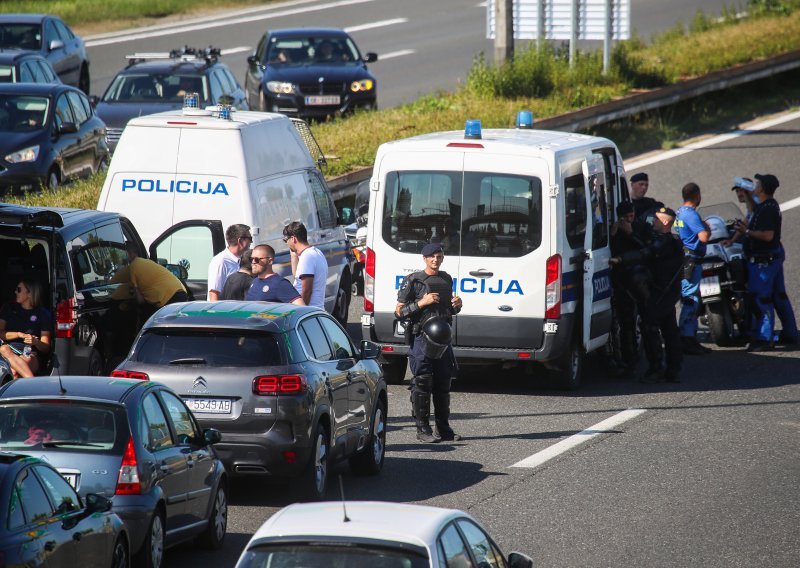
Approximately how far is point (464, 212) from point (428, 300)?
2.26 meters

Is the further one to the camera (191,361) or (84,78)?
(84,78)

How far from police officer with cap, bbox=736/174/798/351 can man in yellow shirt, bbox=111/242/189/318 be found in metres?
7.33

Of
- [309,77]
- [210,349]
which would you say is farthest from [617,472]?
[309,77]

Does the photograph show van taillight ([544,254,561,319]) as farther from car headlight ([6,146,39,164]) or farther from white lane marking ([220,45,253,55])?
white lane marking ([220,45,253,55])

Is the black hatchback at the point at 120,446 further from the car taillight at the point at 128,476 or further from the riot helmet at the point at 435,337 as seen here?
the riot helmet at the point at 435,337

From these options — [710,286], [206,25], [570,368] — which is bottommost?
[570,368]

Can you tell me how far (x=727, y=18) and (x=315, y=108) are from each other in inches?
566

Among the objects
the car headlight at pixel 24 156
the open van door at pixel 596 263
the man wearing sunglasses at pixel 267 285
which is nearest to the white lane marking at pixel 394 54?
the car headlight at pixel 24 156

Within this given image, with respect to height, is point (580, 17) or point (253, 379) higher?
point (580, 17)

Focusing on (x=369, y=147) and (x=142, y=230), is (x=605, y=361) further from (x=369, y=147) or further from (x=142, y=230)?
(x=369, y=147)

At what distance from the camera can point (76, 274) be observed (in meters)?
13.8

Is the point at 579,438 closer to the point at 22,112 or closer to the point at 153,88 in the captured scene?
the point at 22,112

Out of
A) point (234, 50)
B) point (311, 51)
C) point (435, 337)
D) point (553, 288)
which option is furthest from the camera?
point (234, 50)

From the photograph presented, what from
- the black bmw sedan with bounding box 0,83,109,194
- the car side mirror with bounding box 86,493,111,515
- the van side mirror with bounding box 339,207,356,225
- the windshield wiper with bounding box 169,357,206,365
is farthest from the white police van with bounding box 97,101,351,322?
the car side mirror with bounding box 86,493,111,515
